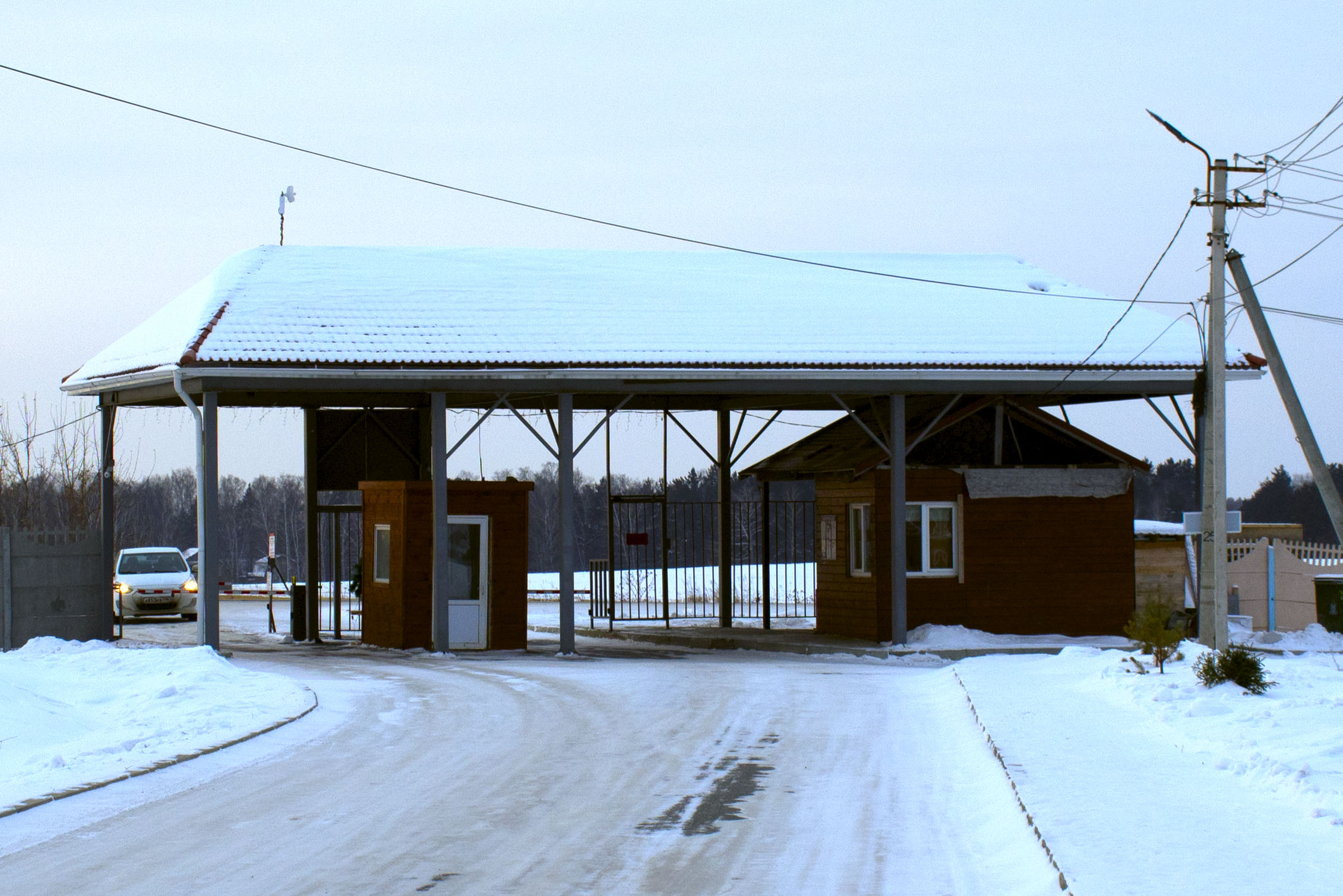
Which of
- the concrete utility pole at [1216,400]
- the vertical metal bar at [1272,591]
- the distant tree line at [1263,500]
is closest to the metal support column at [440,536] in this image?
the concrete utility pole at [1216,400]

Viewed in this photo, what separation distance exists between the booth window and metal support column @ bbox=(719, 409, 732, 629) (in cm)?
727

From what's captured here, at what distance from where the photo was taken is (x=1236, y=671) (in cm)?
1192

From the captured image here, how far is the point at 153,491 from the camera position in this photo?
96312 mm

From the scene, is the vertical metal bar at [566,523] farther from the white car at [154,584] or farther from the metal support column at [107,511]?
the white car at [154,584]

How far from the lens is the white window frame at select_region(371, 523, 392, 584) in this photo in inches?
816

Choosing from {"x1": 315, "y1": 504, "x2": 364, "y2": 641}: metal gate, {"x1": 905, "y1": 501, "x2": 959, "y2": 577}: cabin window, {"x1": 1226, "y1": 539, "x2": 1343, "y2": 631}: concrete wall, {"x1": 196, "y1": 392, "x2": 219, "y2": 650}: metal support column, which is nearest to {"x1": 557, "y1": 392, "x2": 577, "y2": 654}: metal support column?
{"x1": 315, "y1": 504, "x2": 364, "y2": 641}: metal gate

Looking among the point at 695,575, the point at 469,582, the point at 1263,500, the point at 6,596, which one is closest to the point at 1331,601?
the point at 469,582

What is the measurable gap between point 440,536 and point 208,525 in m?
3.21

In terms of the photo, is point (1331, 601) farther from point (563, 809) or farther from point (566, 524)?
point (563, 809)

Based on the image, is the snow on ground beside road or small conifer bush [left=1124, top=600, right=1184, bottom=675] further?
small conifer bush [left=1124, top=600, right=1184, bottom=675]

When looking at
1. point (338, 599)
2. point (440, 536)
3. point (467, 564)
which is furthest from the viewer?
point (338, 599)

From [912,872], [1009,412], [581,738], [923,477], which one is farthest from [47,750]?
[1009,412]

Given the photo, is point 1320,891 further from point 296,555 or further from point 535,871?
point 296,555

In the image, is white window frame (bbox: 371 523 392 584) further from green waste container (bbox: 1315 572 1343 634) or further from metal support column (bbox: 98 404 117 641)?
green waste container (bbox: 1315 572 1343 634)
